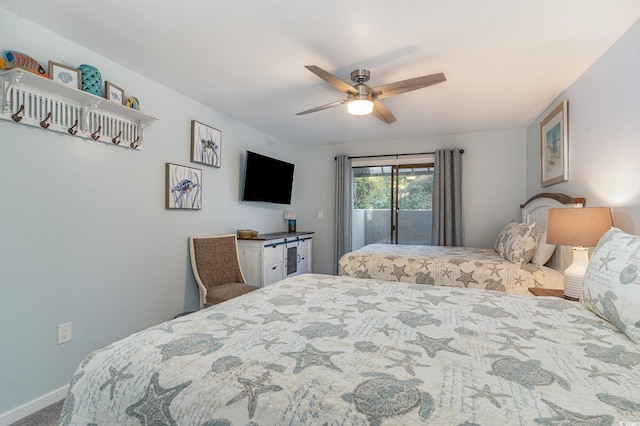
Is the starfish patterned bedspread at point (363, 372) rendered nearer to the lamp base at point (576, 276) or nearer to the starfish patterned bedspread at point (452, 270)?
the lamp base at point (576, 276)

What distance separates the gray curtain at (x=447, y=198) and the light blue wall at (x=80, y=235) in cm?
324

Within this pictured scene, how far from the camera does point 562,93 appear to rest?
2.88 m

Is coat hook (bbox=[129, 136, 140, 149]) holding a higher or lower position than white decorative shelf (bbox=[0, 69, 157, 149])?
lower

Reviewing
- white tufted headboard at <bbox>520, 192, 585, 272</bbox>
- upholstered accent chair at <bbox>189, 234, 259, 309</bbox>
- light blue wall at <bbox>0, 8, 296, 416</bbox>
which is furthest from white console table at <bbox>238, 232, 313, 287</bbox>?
white tufted headboard at <bbox>520, 192, 585, 272</bbox>

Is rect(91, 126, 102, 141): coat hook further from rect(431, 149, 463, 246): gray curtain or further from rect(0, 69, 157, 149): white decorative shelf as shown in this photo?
rect(431, 149, 463, 246): gray curtain

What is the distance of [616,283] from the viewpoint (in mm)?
1234

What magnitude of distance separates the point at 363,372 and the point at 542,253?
2.73 metres

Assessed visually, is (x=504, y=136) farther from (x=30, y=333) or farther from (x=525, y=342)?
(x=30, y=333)

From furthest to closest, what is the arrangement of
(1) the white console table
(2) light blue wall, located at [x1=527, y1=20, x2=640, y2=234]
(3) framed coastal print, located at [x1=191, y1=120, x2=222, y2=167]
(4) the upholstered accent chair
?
1. (1) the white console table
2. (3) framed coastal print, located at [x1=191, y1=120, x2=222, y2=167]
3. (4) the upholstered accent chair
4. (2) light blue wall, located at [x1=527, y1=20, x2=640, y2=234]

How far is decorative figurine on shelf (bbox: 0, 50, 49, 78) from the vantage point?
173 cm

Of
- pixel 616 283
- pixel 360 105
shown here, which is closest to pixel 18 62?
pixel 360 105

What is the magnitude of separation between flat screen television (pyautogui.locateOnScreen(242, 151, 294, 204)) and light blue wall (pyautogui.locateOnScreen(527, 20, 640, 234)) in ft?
11.0

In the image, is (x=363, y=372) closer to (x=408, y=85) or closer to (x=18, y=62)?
(x=408, y=85)

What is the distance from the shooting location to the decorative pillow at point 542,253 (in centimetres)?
275
